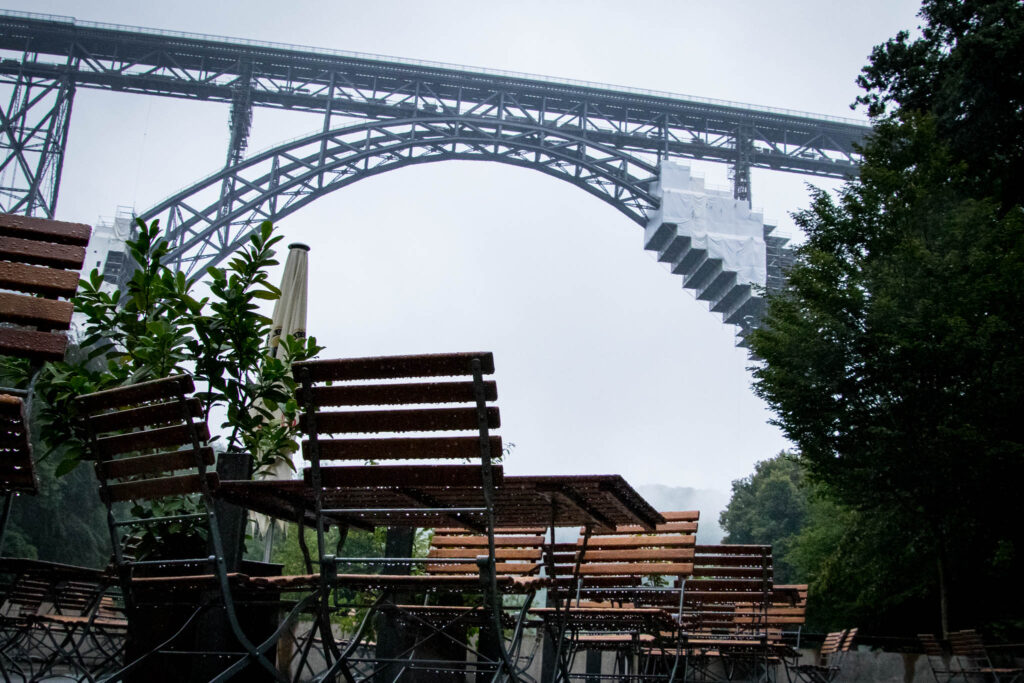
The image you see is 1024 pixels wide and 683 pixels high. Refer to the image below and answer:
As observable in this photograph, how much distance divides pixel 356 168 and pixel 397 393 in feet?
83.0

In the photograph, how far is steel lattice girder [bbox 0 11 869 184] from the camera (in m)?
27.2

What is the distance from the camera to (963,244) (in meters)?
10.9

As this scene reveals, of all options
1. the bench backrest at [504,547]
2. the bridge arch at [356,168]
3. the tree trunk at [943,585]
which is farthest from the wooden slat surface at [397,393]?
the bridge arch at [356,168]

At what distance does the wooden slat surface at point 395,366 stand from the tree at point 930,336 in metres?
9.03

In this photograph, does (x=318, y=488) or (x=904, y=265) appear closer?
(x=318, y=488)

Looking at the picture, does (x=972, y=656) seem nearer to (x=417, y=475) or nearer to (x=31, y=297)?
(x=417, y=475)

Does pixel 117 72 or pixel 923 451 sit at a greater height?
pixel 117 72

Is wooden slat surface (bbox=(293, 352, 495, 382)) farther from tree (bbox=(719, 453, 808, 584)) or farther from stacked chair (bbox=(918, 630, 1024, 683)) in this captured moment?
tree (bbox=(719, 453, 808, 584))

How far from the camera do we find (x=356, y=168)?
26.6 m

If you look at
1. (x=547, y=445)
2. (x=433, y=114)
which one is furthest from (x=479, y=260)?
(x=433, y=114)

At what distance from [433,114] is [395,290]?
3409 inches

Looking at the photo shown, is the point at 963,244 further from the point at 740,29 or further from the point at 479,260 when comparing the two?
the point at 479,260

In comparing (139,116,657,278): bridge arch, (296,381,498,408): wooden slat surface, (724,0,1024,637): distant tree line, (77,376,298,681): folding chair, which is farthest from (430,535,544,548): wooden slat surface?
(139,116,657,278): bridge arch

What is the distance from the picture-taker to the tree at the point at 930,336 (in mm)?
10445
